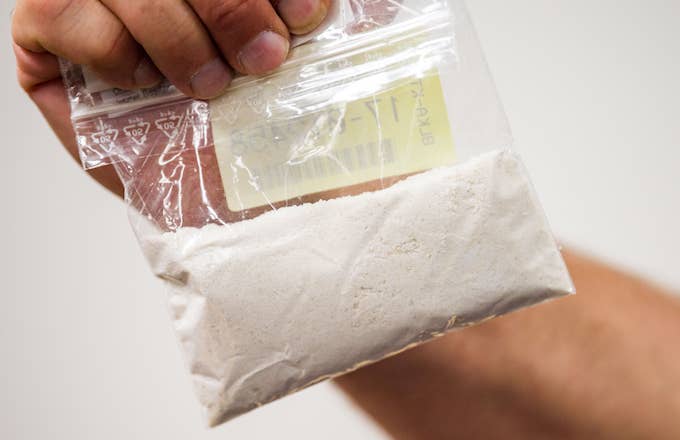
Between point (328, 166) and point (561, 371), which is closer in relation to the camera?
point (328, 166)

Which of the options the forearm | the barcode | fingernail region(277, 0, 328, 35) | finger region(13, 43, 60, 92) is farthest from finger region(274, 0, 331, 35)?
the forearm

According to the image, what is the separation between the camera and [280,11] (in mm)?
395

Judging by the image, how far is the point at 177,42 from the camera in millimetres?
385

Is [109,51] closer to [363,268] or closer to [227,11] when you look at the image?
[227,11]

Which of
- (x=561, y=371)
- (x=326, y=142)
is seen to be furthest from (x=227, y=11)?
(x=561, y=371)

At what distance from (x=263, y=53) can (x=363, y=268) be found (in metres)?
0.18

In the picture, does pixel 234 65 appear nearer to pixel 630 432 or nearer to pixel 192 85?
pixel 192 85

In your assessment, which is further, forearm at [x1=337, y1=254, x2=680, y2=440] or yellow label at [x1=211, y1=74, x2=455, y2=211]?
forearm at [x1=337, y1=254, x2=680, y2=440]

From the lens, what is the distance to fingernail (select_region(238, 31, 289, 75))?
0.39 meters

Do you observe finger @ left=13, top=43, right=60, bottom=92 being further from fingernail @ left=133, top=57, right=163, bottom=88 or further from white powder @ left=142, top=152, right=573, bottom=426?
white powder @ left=142, top=152, right=573, bottom=426

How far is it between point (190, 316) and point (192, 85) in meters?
0.18

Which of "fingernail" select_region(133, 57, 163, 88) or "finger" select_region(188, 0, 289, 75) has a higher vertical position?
"finger" select_region(188, 0, 289, 75)

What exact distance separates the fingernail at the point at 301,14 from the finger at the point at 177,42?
2.4 inches

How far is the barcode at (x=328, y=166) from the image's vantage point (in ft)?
1.32
